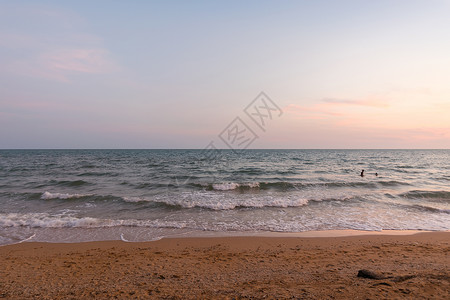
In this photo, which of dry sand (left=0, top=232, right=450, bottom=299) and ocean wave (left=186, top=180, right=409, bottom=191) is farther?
ocean wave (left=186, top=180, right=409, bottom=191)

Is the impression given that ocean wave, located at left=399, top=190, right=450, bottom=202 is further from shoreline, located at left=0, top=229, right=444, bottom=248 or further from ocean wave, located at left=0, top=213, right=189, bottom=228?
ocean wave, located at left=0, top=213, right=189, bottom=228

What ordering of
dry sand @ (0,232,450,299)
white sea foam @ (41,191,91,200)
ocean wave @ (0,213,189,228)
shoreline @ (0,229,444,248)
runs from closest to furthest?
dry sand @ (0,232,450,299) → shoreline @ (0,229,444,248) → ocean wave @ (0,213,189,228) → white sea foam @ (41,191,91,200)

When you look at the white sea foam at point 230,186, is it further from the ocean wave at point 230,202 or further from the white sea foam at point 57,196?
the white sea foam at point 57,196

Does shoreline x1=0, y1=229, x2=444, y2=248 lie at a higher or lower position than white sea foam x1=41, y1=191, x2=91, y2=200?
lower

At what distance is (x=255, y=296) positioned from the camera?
151 inches

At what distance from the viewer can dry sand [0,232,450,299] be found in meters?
4.07

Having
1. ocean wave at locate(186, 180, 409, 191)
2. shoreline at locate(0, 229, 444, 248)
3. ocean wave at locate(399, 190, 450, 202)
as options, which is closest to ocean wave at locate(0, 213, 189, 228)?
shoreline at locate(0, 229, 444, 248)

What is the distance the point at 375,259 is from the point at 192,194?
11583 millimetres

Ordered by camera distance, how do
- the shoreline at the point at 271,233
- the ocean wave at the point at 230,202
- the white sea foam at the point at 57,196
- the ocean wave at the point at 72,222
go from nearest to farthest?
the shoreline at the point at 271,233
the ocean wave at the point at 72,222
the ocean wave at the point at 230,202
the white sea foam at the point at 57,196

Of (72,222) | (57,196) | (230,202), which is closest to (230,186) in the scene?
(230,202)

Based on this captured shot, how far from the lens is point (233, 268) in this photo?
5.39 metres

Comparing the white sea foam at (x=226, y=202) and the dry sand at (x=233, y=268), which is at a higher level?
the dry sand at (x=233, y=268)

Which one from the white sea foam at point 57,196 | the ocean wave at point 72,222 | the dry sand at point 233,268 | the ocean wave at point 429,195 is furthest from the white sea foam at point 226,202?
the ocean wave at point 429,195

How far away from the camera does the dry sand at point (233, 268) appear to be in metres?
4.07
